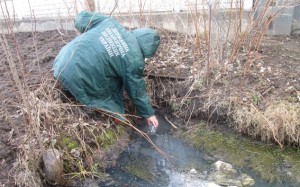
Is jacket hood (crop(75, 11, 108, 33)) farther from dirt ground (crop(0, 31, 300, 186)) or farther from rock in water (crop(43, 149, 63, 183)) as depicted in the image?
rock in water (crop(43, 149, 63, 183))

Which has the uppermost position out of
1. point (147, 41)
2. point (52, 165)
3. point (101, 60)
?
point (147, 41)

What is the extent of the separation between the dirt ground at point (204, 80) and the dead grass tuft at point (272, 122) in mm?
137

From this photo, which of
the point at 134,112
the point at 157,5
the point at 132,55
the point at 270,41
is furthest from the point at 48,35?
the point at 270,41

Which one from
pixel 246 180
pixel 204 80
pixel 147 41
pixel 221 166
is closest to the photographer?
pixel 246 180

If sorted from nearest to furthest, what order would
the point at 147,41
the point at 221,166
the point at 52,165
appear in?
the point at 52,165 → the point at 221,166 → the point at 147,41

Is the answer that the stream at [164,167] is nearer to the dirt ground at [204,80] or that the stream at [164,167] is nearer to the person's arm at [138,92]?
the person's arm at [138,92]

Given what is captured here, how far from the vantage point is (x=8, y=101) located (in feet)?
12.3

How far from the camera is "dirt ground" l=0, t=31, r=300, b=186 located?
4145 mm

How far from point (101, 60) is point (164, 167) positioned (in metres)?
1.40

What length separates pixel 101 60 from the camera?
3.70 meters

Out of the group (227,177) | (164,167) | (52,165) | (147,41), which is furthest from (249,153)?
(52,165)

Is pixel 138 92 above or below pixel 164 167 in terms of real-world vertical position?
above

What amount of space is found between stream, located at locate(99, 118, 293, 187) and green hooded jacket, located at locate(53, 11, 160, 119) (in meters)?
0.56

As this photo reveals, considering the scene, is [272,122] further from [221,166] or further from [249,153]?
[221,166]
